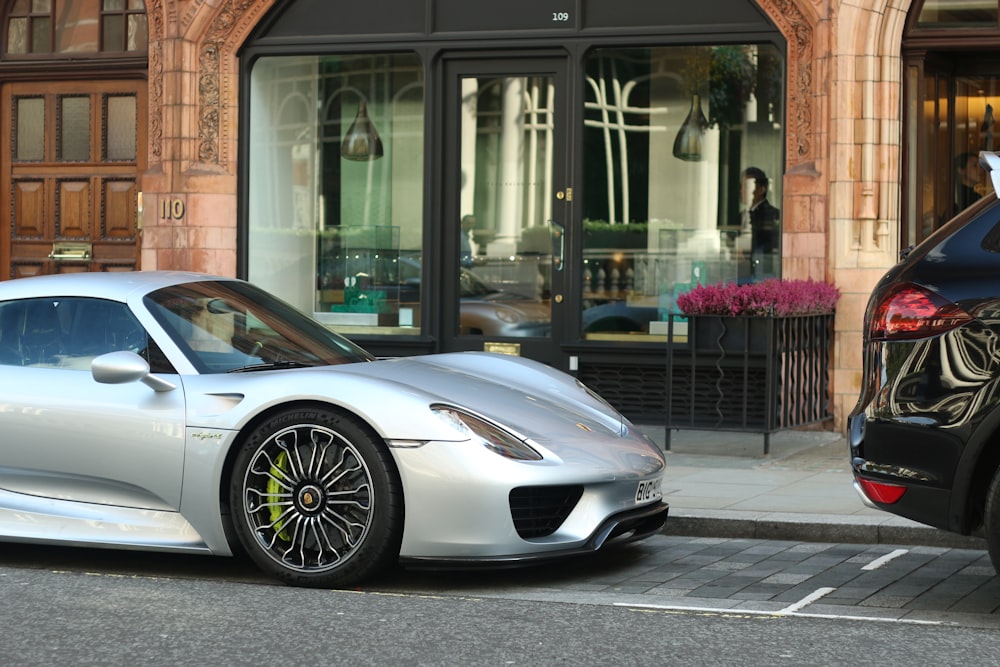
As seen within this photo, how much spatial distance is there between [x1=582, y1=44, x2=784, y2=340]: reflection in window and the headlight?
19.8ft

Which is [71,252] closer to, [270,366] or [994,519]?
[270,366]

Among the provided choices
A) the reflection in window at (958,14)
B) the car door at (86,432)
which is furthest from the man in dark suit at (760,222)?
the car door at (86,432)

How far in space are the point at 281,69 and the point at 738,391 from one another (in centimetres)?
507

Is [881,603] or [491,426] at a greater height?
[491,426]

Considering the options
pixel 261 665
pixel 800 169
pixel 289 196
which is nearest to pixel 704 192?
pixel 800 169

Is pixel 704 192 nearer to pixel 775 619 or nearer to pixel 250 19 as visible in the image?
pixel 250 19

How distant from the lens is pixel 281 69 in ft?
43.0

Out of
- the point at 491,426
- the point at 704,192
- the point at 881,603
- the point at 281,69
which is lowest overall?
the point at 881,603

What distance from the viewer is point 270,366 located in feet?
21.7

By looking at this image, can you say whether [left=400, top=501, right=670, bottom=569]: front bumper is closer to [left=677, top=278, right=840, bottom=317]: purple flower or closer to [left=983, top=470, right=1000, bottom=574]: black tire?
[left=983, top=470, right=1000, bottom=574]: black tire

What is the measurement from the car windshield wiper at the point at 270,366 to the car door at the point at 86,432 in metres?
0.32

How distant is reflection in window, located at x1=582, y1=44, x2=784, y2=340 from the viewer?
39.1ft

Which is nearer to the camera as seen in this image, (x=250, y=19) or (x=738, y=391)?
(x=738, y=391)

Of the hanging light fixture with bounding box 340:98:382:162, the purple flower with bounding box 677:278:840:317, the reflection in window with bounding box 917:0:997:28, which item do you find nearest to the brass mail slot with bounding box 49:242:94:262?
the hanging light fixture with bounding box 340:98:382:162
